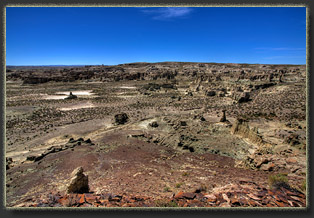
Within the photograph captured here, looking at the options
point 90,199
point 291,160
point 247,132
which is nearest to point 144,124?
point 247,132

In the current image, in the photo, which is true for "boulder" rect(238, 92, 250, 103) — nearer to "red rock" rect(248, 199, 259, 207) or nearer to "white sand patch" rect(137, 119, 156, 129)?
"white sand patch" rect(137, 119, 156, 129)

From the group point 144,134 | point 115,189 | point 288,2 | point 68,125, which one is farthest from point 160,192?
point 68,125

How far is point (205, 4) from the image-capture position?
3.76 meters

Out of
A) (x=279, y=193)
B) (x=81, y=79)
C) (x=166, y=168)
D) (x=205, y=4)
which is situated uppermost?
(x=81, y=79)

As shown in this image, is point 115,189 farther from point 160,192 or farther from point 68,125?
point 68,125

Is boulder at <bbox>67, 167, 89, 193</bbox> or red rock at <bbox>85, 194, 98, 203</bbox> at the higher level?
red rock at <bbox>85, 194, 98, 203</bbox>

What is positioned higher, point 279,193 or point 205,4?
point 205,4

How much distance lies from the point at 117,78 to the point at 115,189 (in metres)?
83.5

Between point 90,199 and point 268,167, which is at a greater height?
point 90,199

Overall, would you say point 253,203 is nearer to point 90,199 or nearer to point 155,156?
point 90,199

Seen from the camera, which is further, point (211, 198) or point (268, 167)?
point (268, 167)

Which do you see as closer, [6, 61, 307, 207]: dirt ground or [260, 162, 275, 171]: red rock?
[6, 61, 307, 207]: dirt ground

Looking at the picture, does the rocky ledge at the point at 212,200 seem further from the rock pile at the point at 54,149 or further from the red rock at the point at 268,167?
the rock pile at the point at 54,149

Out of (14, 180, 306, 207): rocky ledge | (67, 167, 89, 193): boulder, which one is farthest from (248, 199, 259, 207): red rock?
(67, 167, 89, 193): boulder
